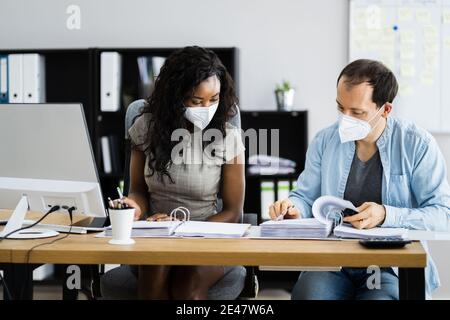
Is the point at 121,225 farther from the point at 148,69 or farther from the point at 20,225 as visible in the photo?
the point at 148,69

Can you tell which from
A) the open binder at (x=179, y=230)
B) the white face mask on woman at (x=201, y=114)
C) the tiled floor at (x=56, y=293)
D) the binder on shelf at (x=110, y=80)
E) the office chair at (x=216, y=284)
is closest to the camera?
the open binder at (x=179, y=230)

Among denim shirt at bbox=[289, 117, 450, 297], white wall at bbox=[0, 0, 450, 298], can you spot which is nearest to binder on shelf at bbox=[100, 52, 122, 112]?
white wall at bbox=[0, 0, 450, 298]

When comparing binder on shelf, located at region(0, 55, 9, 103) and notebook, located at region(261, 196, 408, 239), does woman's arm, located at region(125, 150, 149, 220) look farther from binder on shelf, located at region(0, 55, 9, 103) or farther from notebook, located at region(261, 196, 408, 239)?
binder on shelf, located at region(0, 55, 9, 103)

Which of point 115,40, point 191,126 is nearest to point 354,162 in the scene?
point 191,126

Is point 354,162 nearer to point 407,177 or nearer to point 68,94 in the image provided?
point 407,177

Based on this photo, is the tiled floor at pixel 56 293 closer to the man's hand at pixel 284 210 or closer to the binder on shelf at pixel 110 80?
the binder on shelf at pixel 110 80

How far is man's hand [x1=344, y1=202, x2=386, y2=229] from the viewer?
194 centimetres

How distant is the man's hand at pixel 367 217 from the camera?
194 cm

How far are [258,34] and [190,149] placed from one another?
1909 millimetres

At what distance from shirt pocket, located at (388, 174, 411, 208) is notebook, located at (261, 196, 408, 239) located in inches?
8.6

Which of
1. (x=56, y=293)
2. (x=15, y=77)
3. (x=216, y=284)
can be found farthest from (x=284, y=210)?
(x=15, y=77)

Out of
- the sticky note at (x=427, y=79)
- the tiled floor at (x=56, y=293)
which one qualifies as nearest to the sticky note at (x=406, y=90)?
the sticky note at (x=427, y=79)

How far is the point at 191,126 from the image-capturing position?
8.18 feet
